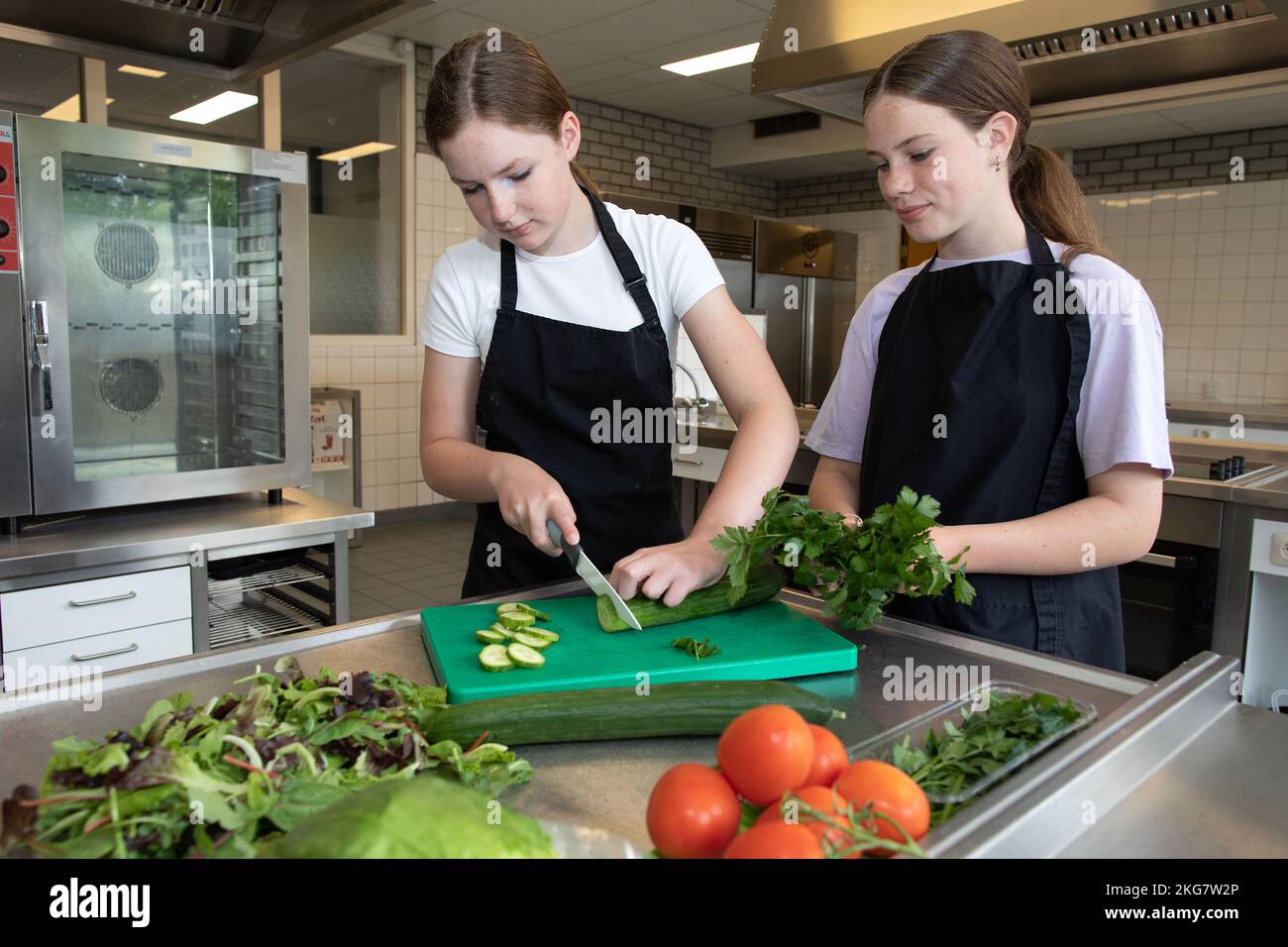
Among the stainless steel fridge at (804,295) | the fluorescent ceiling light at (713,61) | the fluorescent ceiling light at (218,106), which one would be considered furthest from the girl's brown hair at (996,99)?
the stainless steel fridge at (804,295)

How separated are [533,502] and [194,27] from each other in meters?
1.84

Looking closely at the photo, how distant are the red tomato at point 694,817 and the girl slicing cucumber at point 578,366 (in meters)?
1.05

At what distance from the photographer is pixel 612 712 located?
1.23m

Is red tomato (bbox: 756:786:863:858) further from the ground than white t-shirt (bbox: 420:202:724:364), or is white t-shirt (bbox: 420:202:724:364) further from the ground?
white t-shirt (bbox: 420:202:724:364)

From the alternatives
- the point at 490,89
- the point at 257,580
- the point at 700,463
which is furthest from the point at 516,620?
the point at 700,463

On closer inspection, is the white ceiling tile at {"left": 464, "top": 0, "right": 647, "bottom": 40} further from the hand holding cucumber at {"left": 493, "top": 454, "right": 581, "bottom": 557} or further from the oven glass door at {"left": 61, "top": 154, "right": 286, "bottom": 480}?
the hand holding cucumber at {"left": 493, "top": 454, "right": 581, "bottom": 557}

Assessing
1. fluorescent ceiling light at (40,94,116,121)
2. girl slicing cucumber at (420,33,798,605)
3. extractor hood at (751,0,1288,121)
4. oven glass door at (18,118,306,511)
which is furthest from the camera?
fluorescent ceiling light at (40,94,116,121)

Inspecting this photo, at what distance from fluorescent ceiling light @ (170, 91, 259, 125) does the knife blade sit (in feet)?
21.8

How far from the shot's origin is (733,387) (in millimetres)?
1997

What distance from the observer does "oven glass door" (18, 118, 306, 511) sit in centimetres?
288

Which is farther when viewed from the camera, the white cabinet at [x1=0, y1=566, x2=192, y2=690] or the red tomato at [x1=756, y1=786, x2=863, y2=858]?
the white cabinet at [x1=0, y1=566, x2=192, y2=690]

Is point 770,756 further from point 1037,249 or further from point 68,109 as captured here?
point 68,109

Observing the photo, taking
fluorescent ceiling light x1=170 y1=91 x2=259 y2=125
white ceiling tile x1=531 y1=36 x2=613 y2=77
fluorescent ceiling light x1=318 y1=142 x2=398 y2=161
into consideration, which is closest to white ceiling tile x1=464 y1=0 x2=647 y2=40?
white ceiling tile x1=531 y1=36 x2=613 y2=77
